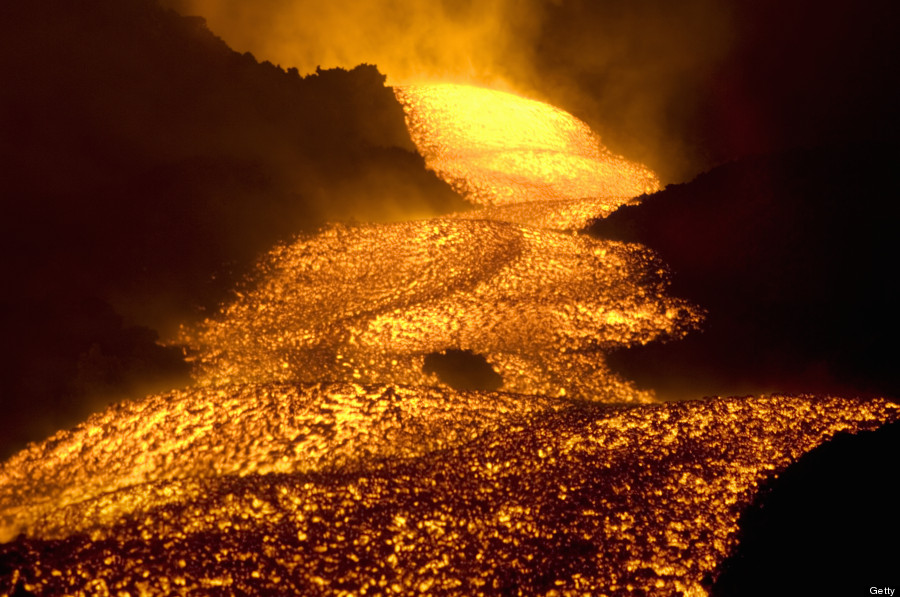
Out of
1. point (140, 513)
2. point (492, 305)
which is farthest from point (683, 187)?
point (140, 513)

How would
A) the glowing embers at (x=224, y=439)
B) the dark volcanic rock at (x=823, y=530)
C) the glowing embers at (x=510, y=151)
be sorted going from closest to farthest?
1. the dark volcanic rock at (x=823, y=530)
2. the glowing embers at (x=224, y=439)
3. the glowing embers at (x=510, y=151)

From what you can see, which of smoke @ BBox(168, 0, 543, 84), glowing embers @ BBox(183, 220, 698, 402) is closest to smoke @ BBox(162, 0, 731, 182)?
smoke @ BBox(168, 0, 543, 84)

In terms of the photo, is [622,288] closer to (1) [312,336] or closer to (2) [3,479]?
(1) [312,336]

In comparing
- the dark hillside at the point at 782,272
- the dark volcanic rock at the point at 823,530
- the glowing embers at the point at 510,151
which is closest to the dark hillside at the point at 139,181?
the glowing embers at the point at 510,151

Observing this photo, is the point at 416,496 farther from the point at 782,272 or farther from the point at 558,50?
the point at 558,50

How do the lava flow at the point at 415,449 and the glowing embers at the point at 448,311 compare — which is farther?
the glowing embers at the point at 448,311

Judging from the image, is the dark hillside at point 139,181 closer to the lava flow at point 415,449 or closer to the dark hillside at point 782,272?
the lava flow at point 415,449
